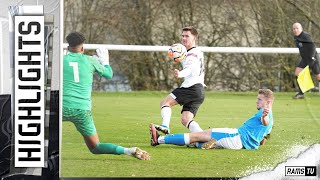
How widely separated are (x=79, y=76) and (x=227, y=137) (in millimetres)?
1182

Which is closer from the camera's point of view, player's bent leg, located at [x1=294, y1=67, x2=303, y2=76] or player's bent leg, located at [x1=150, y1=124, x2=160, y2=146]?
player's bent leg, located at [x1=150, y1=124, x2=160, y2=146]

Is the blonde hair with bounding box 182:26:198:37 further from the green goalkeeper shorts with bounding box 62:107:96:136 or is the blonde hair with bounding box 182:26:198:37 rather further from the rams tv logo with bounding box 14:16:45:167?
the rams tv logo with bounding box 14:16:45:167

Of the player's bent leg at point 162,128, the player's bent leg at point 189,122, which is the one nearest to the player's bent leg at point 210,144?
the player's bent leg at point 189,122

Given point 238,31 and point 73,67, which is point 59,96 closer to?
point 73,67

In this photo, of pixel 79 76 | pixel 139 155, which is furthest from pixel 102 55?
pixel 139 155

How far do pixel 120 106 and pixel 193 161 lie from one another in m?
0.71

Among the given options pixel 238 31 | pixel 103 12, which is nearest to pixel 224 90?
pixel 238 31

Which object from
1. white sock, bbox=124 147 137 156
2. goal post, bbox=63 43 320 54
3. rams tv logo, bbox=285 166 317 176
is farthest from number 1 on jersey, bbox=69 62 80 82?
rams tv logo, bbox=285 166 317 176

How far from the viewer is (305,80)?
1005 centimetres

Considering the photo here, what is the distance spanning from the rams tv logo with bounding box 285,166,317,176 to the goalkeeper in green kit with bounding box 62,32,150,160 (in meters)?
1.04

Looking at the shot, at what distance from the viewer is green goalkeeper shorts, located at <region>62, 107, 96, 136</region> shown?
31.4 ft

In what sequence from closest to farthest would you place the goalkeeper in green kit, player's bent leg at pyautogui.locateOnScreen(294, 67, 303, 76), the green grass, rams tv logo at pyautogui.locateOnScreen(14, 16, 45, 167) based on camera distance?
rams tv logo at pyautogui.locateOnScreen(14, 16, 45, 167) → the goalkeeper in green kit → the green grass → player's bent leg at pyautogui.locateOnScreen(294, 67, 303, 76)

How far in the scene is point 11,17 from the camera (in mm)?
9422

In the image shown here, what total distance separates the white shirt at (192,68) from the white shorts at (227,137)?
1.24 feet
